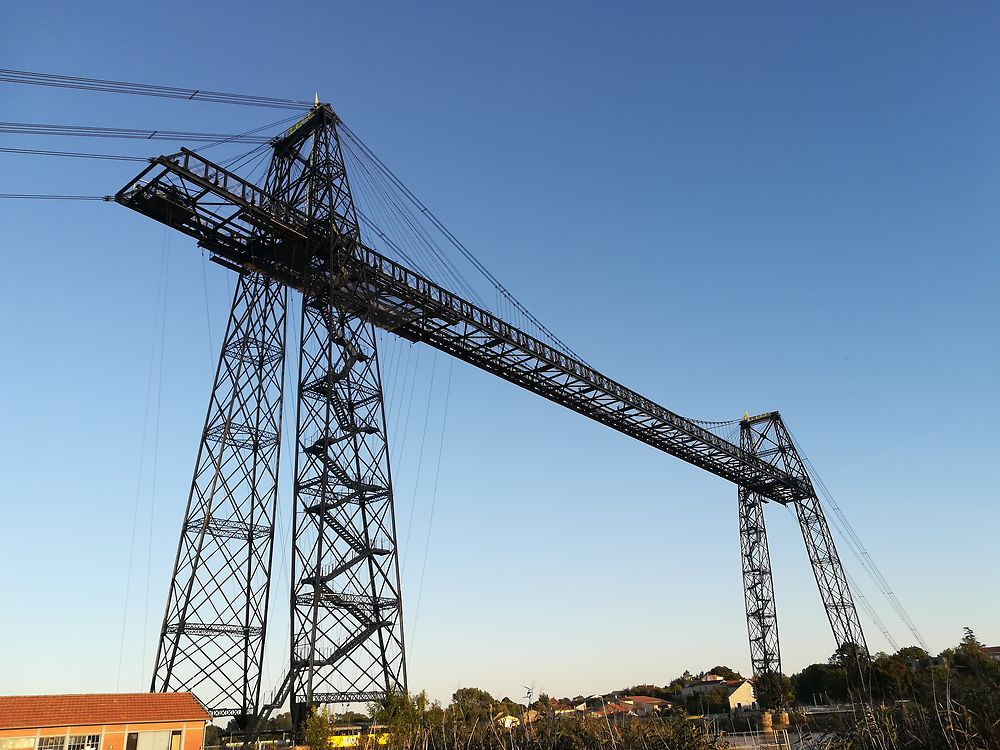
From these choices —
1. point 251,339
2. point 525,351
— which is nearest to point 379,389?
point 251,339

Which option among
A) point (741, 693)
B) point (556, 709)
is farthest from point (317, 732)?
point (741, 693)

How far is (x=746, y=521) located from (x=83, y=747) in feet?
112

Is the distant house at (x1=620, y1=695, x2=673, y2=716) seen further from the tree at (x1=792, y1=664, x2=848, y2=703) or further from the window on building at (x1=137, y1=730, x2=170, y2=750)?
the window on building at (x1=137, y1=730, x2=170, y2=750)

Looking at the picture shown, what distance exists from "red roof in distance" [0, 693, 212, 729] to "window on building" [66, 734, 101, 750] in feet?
1.05

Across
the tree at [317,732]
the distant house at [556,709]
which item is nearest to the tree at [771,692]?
the distant house at [556,709]

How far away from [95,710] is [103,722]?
0.47 meters

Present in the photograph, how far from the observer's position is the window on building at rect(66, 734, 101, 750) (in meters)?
20.8

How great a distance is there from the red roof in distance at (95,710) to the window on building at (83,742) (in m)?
0.32

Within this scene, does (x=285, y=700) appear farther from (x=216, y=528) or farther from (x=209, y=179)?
(x=209, y=179)

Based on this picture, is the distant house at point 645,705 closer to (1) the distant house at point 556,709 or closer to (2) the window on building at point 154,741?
(1) the distant house at point 556,709

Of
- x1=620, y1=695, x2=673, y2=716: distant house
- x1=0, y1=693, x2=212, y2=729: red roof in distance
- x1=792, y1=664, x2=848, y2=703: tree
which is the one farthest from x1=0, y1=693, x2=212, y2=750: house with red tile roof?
x1=792, y1=664, x2=848, y2=703: tree

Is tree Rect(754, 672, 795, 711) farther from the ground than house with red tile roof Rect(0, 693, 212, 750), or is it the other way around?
house with red tile roof Rect(0, 693, 212, 750)

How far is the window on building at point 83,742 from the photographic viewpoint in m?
20.8

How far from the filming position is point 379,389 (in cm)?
2364
